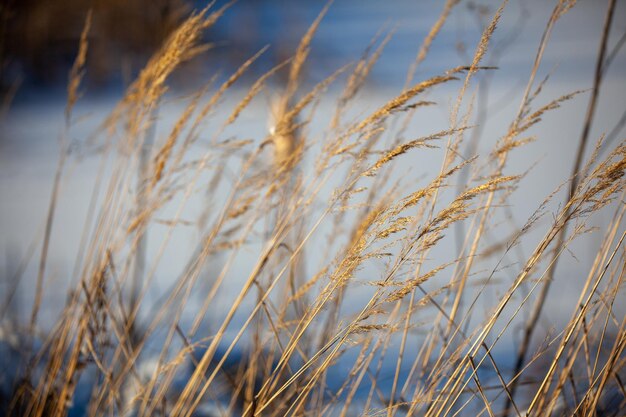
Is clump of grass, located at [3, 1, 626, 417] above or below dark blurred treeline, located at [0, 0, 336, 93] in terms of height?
below

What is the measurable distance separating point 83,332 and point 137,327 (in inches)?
41.8

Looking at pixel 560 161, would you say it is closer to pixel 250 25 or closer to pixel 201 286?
pixel 201 286

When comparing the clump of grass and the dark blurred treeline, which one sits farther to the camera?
the dark blurred treeline

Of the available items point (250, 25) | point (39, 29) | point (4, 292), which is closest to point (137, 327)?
point (4, 292)

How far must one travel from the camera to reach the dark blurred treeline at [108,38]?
4.30 m

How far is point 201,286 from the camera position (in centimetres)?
205

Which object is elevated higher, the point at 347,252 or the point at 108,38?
the point at 108,38

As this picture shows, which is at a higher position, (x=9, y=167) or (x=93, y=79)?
(x=93, y=79)

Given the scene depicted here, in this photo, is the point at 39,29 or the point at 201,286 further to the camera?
the point at 39,29

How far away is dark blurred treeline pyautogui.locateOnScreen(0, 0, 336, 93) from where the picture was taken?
4301 millimetres

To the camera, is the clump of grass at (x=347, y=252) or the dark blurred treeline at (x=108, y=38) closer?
the clump of grass at (x=347, y=252)

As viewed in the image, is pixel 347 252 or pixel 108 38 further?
pixel 108 38

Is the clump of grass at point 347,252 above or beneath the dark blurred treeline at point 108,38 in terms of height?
beneath

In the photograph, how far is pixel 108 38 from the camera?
15.0 ft
